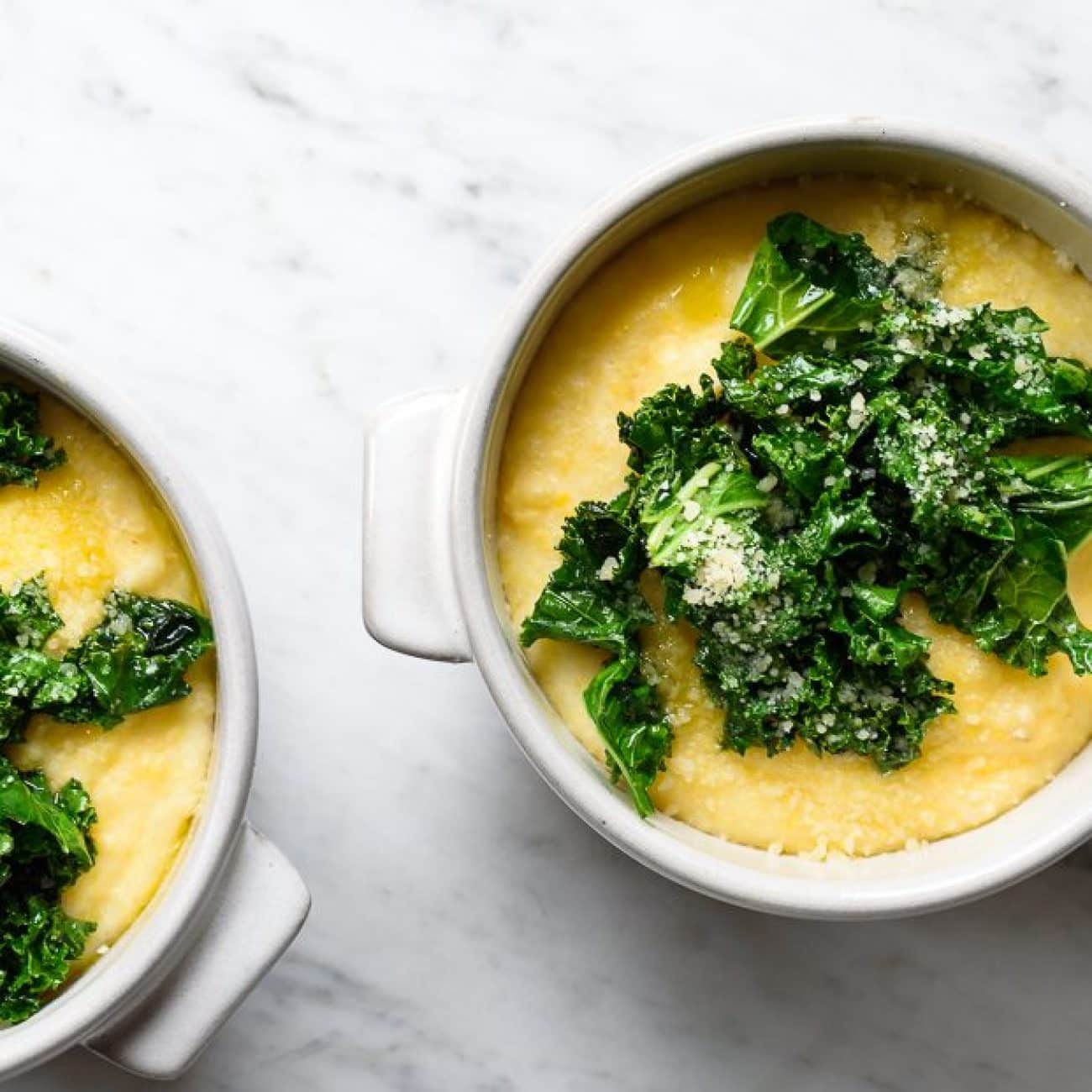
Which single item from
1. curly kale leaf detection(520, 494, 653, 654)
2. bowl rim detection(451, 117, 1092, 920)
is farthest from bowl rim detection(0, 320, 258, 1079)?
curly kale leaf detection(520, 494, 653, 654)

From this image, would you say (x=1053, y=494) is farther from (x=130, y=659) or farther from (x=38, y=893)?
(x=38, y=893)

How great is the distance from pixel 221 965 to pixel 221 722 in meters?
0.38

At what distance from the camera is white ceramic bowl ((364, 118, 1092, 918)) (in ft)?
7.78

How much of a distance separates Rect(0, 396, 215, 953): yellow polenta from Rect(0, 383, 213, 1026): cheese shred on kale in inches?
0.9

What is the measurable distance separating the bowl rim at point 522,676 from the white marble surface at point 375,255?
0.57 m

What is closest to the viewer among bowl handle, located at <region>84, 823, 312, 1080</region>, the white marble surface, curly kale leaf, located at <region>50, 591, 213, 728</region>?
curly kale leaf, located at <region>50, 591, 213, 728</region>

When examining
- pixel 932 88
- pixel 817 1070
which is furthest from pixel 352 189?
pixel 817 1070

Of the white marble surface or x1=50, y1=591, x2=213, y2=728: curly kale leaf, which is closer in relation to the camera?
x1=50, y1=591, x2=213, y2=728: curly kale leaf

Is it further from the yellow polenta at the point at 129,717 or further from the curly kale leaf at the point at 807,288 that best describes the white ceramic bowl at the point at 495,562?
the yellow polenta at the point at 129,717

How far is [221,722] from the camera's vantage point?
2.50 metres

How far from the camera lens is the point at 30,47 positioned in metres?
3.01

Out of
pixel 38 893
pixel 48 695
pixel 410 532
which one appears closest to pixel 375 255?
pixel 410 532

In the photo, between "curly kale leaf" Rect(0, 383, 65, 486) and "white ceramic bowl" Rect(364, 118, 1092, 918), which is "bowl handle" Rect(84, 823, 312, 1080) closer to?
"white ceramic bowl" Rect(364, 118, 1092, 918)

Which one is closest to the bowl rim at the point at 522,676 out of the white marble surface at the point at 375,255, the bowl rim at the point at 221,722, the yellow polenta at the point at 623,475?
the yellow polenta at the point at 623,475
